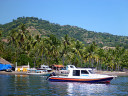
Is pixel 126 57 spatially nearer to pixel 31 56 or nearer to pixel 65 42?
pixel 65 42

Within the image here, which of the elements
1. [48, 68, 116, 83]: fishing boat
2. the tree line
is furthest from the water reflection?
the tree line

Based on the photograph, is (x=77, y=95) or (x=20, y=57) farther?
(x=20, y=57)

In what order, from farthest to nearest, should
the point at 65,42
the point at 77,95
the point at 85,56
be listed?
the point at 85,56, the point at 65,42, the point at 77,95

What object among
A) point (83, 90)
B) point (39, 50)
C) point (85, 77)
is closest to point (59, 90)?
point (83, 90)

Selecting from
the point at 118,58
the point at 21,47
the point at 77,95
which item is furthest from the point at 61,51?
the point at 77,95

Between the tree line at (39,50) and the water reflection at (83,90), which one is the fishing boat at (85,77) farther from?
the tree line at (39,50)

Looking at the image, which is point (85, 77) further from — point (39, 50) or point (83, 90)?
point (39, 50)

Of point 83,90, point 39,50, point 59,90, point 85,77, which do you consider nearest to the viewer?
point 59,90

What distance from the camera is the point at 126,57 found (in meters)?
121

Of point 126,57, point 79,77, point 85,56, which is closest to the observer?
point 79,77

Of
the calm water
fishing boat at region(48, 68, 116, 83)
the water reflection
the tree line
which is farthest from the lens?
the tree line

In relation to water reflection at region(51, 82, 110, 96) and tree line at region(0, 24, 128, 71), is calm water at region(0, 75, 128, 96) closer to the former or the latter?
water reflection at region(51, 82, 110, 96)

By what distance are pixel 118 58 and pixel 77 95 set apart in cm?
9945

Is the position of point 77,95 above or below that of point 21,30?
below
